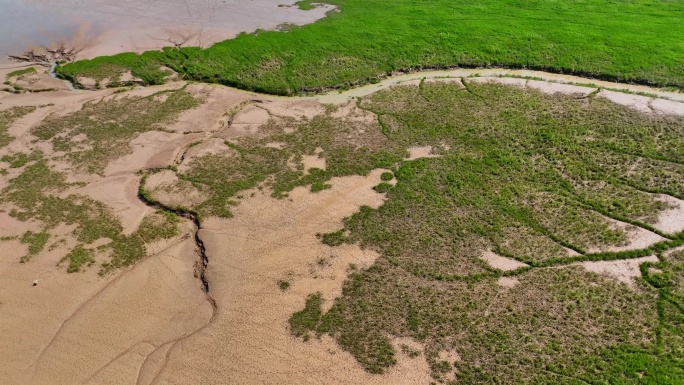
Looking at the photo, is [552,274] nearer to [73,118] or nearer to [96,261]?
[96,261]

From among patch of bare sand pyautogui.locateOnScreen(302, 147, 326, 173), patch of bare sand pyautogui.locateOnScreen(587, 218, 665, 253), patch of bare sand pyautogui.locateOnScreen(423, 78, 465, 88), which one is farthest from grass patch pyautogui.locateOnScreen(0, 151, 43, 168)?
patch of bare sand pyautogui.locateOnScreen(587, 218, 665, 253)

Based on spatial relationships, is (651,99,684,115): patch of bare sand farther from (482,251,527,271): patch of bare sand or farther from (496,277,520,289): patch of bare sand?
(496,277,520,289): patch of bare sand

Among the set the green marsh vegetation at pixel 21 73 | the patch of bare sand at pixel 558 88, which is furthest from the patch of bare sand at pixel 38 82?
the patch of bare sand at pixel 558 88

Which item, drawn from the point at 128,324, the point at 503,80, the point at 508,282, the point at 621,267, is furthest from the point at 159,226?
the point at 503,80

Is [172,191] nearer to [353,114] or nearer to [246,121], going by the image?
[246,121]

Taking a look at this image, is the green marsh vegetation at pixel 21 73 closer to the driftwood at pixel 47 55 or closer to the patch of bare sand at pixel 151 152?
the driftwood at pixel 47 55
